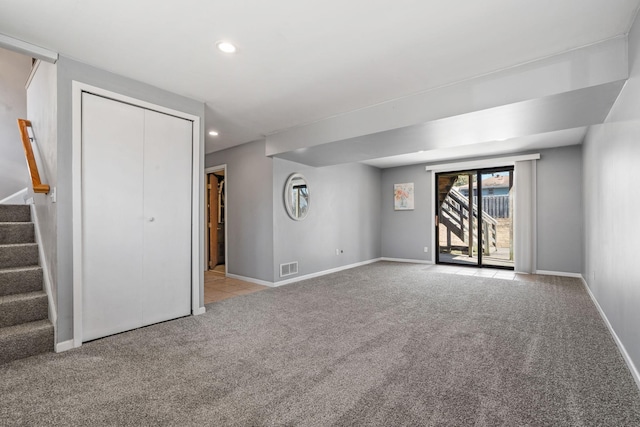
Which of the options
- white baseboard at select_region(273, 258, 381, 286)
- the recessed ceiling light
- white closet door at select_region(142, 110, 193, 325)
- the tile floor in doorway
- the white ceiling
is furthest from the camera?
white baseboard at select_region(273, 258, 381, 286)

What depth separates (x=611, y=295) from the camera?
2859mm

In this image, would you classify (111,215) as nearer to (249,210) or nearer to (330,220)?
(249,210)

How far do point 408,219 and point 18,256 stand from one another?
685cm

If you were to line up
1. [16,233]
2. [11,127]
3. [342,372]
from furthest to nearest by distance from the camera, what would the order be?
[11,127] < [16,233] < [342,372]

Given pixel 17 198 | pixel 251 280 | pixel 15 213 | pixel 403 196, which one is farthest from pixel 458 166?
pixel 17 198

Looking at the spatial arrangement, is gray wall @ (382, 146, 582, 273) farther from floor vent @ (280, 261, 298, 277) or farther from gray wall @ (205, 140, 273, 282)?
gray wall @ (205, 140, 273, 282)

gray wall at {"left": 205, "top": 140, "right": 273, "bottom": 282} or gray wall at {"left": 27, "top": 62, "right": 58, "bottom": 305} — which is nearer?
gray wall at {"left": 27, "top": 62, "right": 58, "bottom": 305}

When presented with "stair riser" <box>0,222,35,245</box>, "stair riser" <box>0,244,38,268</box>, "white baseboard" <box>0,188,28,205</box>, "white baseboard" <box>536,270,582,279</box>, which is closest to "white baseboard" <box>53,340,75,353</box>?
"stair riser" <box>0,244,38,268</box>

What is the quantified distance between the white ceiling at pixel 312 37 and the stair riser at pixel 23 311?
2.16m

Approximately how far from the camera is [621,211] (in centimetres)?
248

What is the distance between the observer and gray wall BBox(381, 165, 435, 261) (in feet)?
23.7

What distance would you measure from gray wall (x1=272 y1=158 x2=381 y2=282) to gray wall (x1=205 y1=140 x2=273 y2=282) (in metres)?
0.15

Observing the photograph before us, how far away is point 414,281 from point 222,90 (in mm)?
4166

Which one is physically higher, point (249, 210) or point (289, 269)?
point (249, 210)
